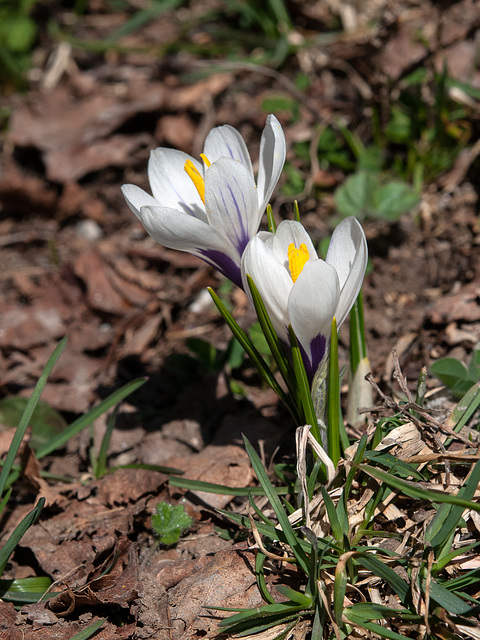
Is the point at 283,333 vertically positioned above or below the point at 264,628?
above

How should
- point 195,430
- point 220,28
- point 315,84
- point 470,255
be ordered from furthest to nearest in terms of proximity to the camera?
1. point 220,28
2. point 315,84
3. point 470,255
4. point 195,430

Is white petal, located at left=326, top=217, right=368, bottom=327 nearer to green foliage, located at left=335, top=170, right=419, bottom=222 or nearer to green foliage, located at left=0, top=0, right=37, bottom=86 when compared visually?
green foliage, located at left=335, top=170, right=419, bottom=222

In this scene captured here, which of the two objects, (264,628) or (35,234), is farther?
(35,234)

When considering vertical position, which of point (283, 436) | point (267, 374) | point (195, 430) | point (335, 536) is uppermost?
point (267, 374)

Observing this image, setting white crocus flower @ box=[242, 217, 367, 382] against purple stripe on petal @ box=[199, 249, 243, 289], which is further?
purple stripe on petal @ box=[199, 249, 243, 289]

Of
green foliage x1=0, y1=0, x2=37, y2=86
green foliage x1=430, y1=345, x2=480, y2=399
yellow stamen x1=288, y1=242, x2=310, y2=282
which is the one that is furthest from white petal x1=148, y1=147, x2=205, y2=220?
green foliage x1=0, y1=0, x2=37, y2=86

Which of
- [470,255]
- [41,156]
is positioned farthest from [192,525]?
[41,156]

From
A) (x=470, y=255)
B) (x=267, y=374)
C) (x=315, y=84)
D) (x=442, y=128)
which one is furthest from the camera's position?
(x=315, y=84)

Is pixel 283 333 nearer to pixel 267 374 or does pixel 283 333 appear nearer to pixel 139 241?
pixel 267 374
